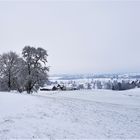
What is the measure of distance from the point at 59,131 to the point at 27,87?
89.9 feet

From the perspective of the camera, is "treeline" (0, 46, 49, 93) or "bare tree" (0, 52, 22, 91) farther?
"bare tree" (0, 52, 22, 91)

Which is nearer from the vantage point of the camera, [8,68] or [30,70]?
[30,70]

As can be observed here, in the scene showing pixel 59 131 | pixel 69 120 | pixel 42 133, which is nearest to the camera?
pixel 42 133

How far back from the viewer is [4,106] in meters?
14.3

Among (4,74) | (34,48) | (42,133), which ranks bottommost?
(42,133)

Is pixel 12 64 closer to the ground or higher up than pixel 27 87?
higher up

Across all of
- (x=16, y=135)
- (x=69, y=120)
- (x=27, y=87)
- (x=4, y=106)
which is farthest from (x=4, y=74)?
(x=16, y=135)

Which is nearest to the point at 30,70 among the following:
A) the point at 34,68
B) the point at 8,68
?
the point at 34,68

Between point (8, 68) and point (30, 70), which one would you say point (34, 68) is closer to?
point (30, 70)

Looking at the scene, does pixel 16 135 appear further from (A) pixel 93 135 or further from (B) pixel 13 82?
(B) pixel 13 82

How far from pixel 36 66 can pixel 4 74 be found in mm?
8445

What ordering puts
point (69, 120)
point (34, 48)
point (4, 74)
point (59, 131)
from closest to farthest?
point (59, 131) < point (69, 120) < point (34, 48) < point (4, 74)

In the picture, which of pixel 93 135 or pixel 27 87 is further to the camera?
pixel 27 87

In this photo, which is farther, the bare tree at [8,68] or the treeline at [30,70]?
the bare tree at [8,68]
